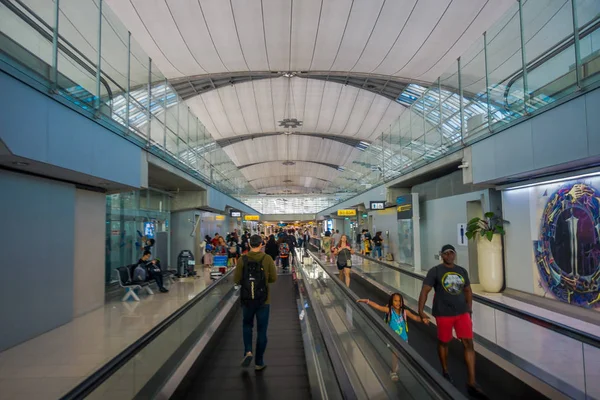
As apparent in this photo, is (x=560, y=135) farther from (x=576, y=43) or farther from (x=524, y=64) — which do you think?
(x=524, y=64)

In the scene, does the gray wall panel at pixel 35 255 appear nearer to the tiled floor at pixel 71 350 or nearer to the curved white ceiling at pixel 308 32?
the tiled floor at pixel 71 350

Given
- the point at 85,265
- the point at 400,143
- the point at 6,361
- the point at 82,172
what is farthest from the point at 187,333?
the point at 400,143

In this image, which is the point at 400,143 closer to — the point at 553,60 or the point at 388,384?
the point at 553,60

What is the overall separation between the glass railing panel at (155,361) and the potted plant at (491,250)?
301 inches

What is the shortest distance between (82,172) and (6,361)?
3.25 metres

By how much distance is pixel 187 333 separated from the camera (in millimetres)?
5500

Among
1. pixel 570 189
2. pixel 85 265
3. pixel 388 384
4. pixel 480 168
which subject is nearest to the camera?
pixel 388 384

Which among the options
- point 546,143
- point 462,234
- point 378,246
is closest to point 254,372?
point 546,143

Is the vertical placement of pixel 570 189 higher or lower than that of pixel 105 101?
lower

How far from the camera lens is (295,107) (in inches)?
1366

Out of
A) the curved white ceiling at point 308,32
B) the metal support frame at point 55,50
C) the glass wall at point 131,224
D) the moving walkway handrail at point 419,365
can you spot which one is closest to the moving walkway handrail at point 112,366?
the moving walkway handrail at point 419,365

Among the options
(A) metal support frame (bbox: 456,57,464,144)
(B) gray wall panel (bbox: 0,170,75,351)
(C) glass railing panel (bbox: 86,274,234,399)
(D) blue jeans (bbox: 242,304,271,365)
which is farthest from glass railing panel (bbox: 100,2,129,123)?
(A) metal support frame (bbox: 456,57,464,144)

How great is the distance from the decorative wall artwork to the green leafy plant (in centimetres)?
112

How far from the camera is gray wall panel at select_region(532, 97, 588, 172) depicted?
6551 millimetres
